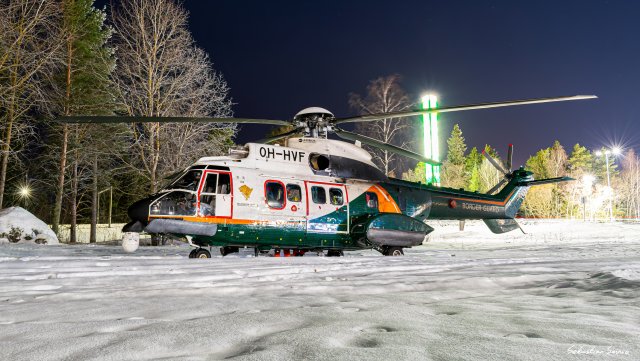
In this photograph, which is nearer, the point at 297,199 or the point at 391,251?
the point at 297,199

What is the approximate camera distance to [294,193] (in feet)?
34.7

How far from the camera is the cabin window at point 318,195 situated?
10.8 meters

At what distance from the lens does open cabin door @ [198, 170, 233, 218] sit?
949 centimetres

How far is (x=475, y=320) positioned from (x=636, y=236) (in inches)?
847

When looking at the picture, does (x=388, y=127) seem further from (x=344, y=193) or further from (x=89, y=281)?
(x=89, y=281)

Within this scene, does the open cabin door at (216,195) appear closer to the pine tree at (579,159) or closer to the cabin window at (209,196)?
the cabin window at (209,196)

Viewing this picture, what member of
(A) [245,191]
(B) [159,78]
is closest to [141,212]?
(A) [245,191]

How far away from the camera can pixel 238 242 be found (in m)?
9.74

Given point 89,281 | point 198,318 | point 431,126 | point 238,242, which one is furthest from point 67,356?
point 431,126

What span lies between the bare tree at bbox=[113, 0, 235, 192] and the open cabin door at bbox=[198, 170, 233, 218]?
10.0m

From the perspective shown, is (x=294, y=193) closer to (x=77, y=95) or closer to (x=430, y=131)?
(x=77, y=95)

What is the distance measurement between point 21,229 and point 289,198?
10.9 m

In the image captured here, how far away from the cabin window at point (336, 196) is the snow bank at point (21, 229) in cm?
1103

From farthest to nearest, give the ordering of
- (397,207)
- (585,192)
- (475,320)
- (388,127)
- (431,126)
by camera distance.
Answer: (585,192), (431,126), (388,127), (397,207), (475,320)
